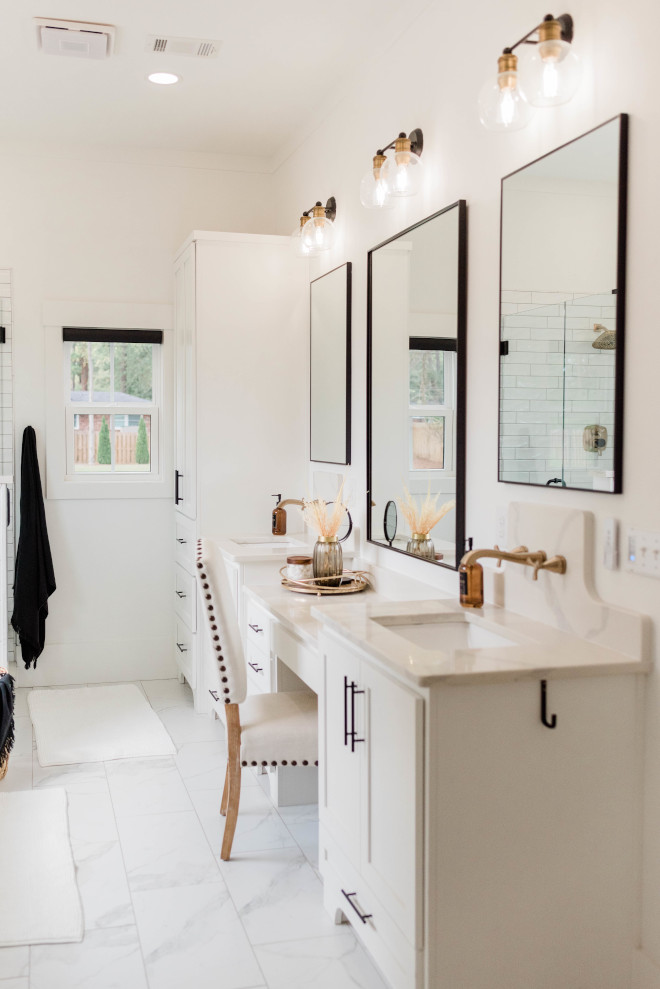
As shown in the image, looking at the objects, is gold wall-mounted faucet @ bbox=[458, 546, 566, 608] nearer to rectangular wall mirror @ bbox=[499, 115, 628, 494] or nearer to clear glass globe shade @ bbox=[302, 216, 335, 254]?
rectangular wall mirror @ bbox=[499, 115, 628, 494]

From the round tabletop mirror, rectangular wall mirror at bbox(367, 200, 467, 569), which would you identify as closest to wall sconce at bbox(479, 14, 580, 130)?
rectangular wall mirror at bbox(367, 200, 467, 569)

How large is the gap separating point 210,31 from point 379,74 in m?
0.65

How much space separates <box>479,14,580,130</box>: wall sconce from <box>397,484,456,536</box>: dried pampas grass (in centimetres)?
115

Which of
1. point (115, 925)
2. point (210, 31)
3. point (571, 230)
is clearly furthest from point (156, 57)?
point (115, 925)

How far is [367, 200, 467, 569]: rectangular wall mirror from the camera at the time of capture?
2932 mm

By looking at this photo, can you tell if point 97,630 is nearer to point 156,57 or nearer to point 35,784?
point 35,784

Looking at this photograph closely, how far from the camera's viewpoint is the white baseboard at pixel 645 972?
A: 2.03 meters

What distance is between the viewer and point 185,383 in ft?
15.6

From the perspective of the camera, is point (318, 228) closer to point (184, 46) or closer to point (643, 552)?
point (184, 46)

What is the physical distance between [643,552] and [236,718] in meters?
1.47

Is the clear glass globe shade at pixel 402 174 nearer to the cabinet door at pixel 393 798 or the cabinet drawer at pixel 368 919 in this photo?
the cabinet door at pixel 393 798

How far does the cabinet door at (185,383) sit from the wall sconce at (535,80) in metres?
2.43

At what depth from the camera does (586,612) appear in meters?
2.23

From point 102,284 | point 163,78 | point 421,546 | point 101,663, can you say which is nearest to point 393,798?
point 421,546
